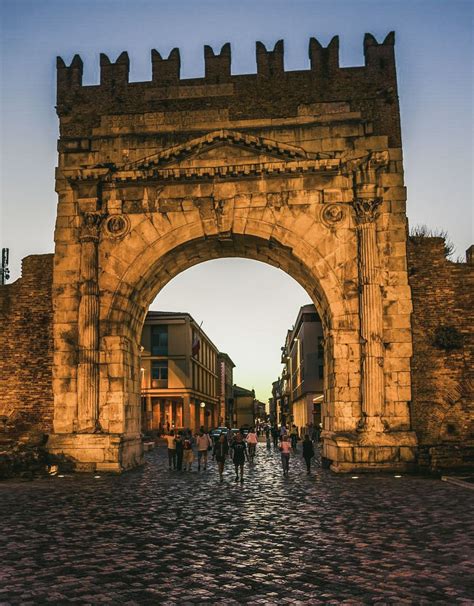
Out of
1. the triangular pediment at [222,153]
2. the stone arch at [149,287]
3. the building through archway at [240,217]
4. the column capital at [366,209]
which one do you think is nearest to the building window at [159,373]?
the building through archway at [240,217]

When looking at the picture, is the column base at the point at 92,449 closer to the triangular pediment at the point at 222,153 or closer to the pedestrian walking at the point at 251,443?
the pedestrian walking at the point at 251,443

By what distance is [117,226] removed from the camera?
20.3 metres

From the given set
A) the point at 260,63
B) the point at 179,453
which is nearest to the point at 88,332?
the point at 179,453

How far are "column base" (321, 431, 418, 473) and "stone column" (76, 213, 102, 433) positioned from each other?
7159 millimetres

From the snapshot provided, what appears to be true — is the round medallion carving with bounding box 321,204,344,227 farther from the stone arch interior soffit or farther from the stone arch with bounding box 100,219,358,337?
the stone arch interior soffit

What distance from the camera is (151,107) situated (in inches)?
845

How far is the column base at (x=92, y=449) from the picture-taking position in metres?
18.9

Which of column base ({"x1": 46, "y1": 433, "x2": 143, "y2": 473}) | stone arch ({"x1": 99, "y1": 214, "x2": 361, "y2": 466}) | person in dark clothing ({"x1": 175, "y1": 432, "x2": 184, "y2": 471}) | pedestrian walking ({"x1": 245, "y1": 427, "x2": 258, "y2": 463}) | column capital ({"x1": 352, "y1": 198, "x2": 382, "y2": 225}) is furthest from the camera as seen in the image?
pedestrian walking ({"x1": 245, "y1": 427, "x2": 258, "y2": 463})

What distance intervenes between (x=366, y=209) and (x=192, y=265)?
669 cm

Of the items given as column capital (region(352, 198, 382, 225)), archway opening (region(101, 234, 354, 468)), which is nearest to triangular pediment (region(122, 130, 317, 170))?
column capital (region(352, 198, 382, 225))

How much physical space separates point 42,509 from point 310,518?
491 centimetres

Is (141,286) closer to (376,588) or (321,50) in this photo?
(321,50)

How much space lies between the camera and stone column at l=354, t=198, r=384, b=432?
1842cm

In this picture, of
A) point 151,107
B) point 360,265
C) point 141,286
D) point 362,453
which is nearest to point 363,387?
point 362,453
